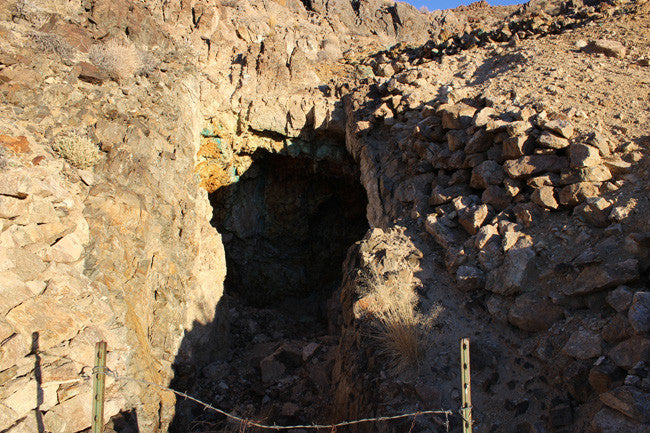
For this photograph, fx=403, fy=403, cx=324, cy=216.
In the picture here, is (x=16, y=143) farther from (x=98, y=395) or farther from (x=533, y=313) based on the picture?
(x=533, y=313)

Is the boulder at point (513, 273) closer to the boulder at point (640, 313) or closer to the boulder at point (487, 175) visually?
the boulder at point (640, 313)

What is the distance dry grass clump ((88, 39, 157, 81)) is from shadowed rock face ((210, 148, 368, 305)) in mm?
3998

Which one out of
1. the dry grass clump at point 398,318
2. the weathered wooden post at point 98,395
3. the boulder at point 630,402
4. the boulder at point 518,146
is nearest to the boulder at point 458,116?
the boulder at point 518,146

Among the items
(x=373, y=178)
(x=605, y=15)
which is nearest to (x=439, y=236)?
(x=373, y=178)

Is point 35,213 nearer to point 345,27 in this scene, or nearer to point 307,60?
point 307,60

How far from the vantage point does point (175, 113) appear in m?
8.02

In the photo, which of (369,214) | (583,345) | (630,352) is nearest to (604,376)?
(630,352)

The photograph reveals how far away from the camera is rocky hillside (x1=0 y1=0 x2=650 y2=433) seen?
3951 mm

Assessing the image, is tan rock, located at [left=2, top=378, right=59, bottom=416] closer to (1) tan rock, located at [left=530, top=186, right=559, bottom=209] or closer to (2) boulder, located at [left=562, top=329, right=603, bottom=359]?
(2) boulder, located at [left=562, top=329, right=603, bottom=359]

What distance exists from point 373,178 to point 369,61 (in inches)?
202

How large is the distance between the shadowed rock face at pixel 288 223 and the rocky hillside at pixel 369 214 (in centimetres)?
29

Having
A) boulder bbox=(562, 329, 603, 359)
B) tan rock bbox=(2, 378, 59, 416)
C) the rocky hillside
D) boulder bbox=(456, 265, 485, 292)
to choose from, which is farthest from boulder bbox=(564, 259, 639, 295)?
tan rock bbox=(2, 378, 59, 416)

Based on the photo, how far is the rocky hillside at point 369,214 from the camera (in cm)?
395

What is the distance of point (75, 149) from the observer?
5.43 metres
